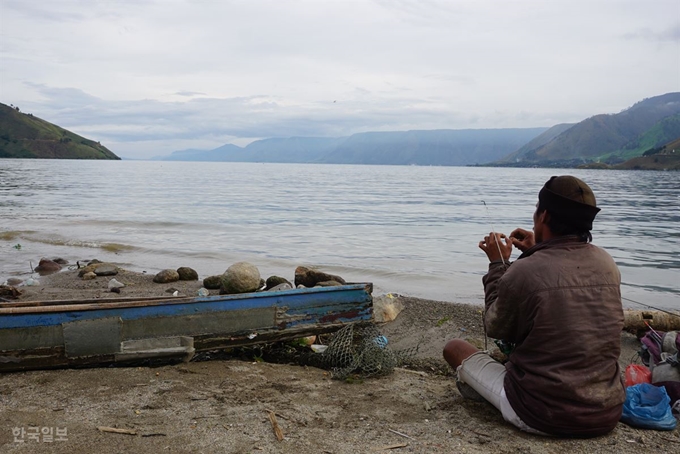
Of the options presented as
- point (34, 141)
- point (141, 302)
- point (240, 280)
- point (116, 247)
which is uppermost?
point (34, 141)

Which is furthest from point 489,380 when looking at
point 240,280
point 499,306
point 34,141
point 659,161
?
point 34,141

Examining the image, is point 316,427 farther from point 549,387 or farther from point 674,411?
point 674,411

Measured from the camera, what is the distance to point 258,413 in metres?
4.67

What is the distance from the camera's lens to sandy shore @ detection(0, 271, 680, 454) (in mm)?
4070

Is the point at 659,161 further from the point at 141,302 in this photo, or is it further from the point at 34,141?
the point at 34,141

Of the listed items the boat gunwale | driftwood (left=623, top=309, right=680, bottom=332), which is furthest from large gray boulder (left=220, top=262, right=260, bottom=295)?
driftwood (left=623, top=309, right=680, bottom=332)

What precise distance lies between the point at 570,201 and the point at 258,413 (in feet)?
9.84

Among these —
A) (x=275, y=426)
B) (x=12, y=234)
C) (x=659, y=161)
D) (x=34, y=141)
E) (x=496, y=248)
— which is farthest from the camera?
(x=34, y=141)

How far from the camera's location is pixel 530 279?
3.74 meters

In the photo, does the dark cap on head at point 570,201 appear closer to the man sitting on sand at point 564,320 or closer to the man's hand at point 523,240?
the man sitting on sand at point 564,320

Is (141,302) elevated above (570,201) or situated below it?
below

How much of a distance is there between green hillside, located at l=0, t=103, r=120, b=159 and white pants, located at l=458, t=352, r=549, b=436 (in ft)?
595

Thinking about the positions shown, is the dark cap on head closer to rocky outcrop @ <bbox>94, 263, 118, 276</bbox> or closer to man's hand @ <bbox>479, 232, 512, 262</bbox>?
man's hand @ <bbox>479, 232, 512, 262</bbox>

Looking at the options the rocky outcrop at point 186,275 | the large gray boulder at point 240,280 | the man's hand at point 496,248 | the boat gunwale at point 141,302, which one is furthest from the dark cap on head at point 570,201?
the rocky outcrop at point 186,275
